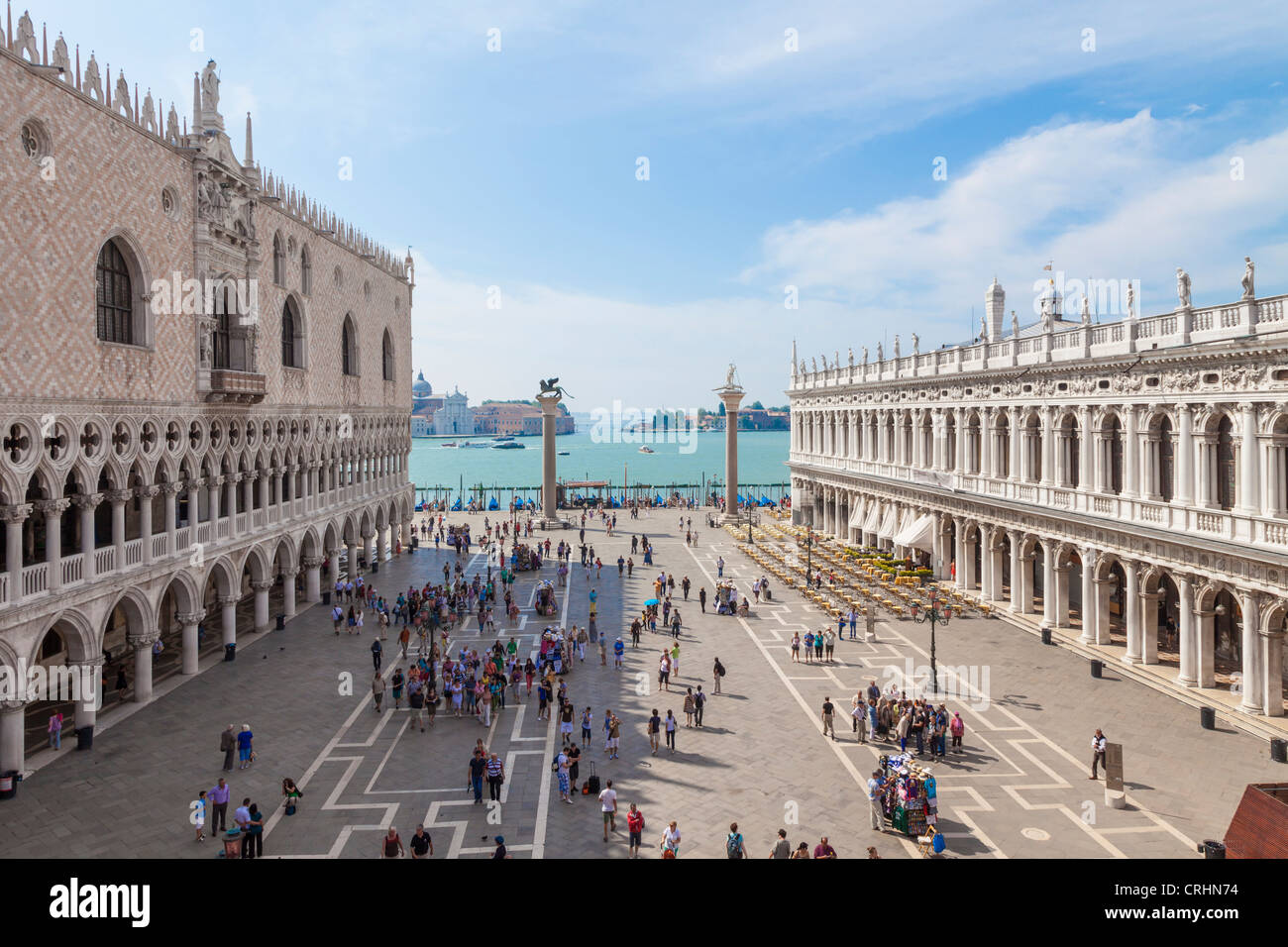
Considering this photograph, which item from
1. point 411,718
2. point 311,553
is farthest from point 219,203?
point 411,718

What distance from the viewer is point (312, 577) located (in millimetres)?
35938

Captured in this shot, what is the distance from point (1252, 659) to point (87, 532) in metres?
29.8

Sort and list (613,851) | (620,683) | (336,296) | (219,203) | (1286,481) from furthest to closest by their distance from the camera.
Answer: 1. (336,296)
2. (219,203)
3. (620,683)
4. (1286,481)
5. (613,851)

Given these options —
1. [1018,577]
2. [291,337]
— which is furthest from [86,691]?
[1018,577]

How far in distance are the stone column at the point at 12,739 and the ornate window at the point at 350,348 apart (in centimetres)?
2656

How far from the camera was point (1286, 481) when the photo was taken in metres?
19.6

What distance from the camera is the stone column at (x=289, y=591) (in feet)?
108

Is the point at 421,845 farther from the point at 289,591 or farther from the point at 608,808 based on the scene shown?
the point at 289,591

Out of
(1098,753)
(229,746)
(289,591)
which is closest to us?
(1098,753)

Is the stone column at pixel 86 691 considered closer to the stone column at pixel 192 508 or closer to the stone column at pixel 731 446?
the stone column at pixel 192 508

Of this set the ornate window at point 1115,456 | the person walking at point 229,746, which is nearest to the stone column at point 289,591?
the person walking at point 229,746
